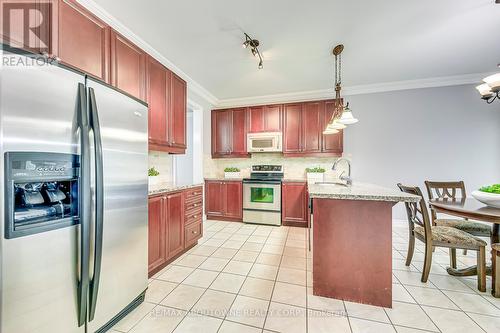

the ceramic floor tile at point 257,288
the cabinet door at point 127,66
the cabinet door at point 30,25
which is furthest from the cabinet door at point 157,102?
the ceramic floor tile at point 257,288

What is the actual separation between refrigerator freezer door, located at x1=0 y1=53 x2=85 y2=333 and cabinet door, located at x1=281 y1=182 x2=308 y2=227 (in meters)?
3.24

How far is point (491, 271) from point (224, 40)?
3661 millimetres

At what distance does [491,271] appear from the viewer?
1940 millimetres

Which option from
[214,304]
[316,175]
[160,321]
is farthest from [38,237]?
[316,175]

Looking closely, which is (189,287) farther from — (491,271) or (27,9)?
(491,271)

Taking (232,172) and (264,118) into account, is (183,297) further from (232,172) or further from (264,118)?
(264,118)

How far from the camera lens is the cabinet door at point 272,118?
4.30 meters

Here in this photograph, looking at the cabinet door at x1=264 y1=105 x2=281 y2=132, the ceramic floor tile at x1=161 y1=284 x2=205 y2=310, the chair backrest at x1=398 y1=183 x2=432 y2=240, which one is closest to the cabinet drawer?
the ceramic floor tile at x1=161 y1=284 x2=205 y2=310

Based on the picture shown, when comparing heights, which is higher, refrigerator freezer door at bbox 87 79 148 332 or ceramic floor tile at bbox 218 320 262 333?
refrigerator freezer door at bbox 87 79 148 332

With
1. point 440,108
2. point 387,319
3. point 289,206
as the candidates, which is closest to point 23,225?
point 387,319

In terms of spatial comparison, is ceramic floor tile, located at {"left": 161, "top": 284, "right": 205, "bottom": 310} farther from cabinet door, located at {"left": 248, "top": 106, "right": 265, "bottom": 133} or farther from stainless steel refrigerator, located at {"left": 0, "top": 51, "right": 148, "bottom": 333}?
cabinet door, located at {"left": 248, "top": 106, "right": 265, "bottom": 133}

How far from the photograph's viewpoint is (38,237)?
1001 millimetres

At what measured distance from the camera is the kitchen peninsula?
1.66 meters

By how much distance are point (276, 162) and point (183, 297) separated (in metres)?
3.24
